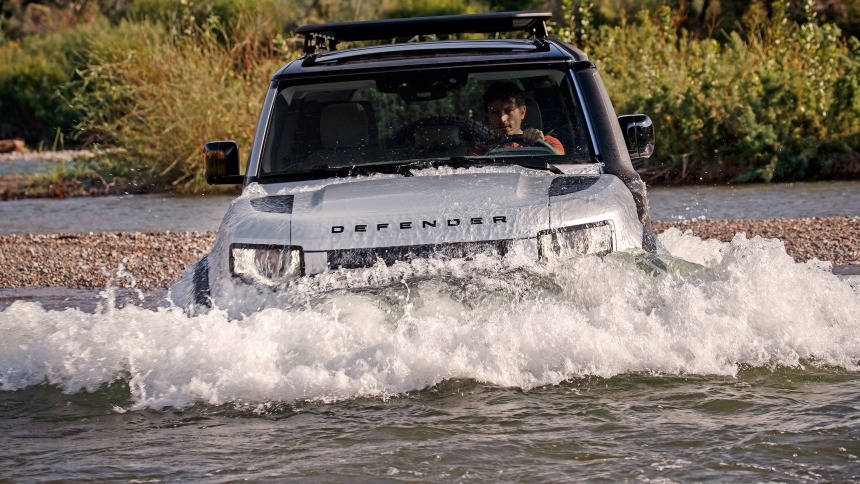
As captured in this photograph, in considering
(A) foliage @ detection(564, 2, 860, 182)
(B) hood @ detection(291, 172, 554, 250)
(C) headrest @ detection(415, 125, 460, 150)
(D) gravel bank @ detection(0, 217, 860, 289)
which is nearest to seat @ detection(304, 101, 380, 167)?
(C) headrest @ detection(415, 125, 460, 150)

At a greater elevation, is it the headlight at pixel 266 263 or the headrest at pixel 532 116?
the headrest at pixel 532 116

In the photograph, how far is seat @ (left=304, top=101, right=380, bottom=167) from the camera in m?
6.46

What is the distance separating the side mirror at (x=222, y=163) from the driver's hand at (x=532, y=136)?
1.36 metres

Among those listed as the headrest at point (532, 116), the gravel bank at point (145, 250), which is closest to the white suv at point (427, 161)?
the headrest at point (532, 116)

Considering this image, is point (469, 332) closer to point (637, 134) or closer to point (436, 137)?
point (436, 137)

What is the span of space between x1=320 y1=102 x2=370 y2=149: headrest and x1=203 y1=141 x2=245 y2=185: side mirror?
447 mm

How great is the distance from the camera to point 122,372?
19.4ft

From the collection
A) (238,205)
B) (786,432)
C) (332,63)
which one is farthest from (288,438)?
(332,63)

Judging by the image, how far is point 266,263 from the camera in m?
5.43

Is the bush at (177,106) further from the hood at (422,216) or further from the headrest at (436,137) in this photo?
the hood at (422,216)

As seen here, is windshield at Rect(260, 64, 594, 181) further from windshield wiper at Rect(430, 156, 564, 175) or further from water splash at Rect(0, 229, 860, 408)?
water splash at Rect(0, 229, 860, 408)

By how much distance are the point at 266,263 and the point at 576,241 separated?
122 centimetres

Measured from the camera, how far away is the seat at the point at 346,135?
646 centimetres

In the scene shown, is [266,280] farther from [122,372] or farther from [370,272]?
[122,372]
